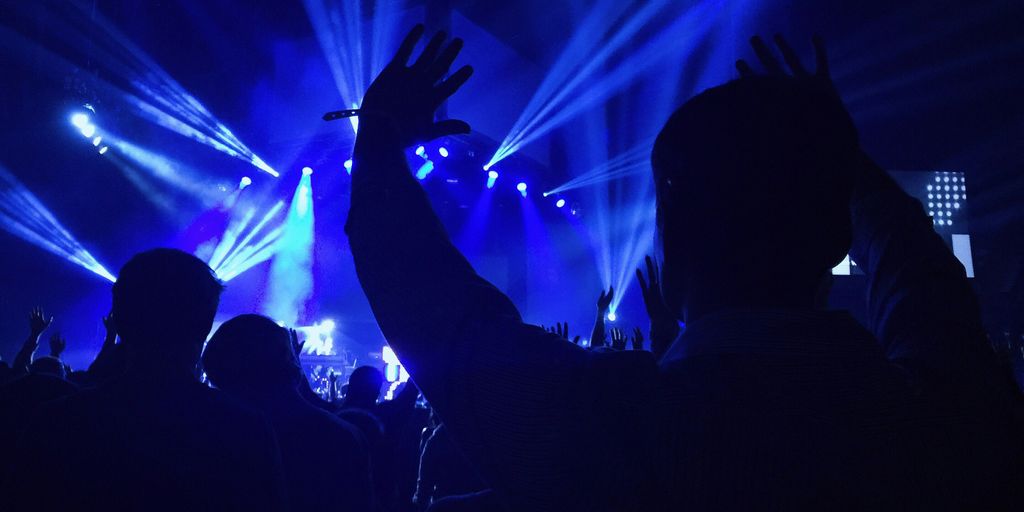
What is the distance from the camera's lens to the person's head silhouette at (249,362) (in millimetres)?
2824

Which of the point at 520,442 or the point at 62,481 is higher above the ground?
the point at 520,442

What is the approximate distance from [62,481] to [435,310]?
1.88 metres

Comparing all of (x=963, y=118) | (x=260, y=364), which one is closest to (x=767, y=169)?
(x=260, y=364)

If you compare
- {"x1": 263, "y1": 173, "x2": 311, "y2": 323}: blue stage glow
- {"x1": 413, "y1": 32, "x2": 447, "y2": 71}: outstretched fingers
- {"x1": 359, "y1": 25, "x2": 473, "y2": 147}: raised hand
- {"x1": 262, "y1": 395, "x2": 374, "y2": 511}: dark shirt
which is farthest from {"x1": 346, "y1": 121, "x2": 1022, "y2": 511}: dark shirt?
{"x1": 263, "y1": 173, "x2": 311, "y2": 323}: blue stage glow

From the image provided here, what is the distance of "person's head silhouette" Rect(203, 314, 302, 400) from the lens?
2.82 metres

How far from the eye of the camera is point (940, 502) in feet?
1.97

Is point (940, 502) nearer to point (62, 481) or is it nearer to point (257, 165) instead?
point (62, 481)

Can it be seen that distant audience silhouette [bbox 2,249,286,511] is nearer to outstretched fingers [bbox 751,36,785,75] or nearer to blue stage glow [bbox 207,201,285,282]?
outstretched fingers [bbox 751,36,785,75]

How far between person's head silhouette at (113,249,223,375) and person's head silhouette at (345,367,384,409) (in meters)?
2.92

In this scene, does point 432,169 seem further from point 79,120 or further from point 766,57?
point 766,57

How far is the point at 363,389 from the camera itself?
195 inches

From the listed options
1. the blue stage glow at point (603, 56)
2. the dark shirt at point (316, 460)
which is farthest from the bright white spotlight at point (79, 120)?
the dark shirt at point (316, 460)

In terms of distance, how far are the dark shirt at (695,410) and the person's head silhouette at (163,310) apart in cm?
166

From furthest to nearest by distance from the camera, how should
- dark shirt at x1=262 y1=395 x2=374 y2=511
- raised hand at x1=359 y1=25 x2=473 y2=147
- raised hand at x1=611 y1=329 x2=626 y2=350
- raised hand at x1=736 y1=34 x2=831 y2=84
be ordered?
raised hand at x1=611 y1=329 x2=626 y2=350
dark shirt at x1=262 y1=395 x2=374 y2=511
raised hand at x1=736 y1=34 x2=831 y2=84
raised hand at x1=359 y1=25 x2=473 y2=147
